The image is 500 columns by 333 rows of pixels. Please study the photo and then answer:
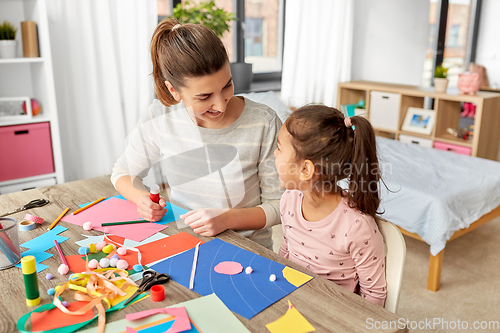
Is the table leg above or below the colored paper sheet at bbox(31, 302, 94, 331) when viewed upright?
below

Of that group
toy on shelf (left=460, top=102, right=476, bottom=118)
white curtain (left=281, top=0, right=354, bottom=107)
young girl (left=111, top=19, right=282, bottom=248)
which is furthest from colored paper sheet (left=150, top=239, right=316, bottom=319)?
toy on shelf (left=460, top=102, right=476, bottom=118)

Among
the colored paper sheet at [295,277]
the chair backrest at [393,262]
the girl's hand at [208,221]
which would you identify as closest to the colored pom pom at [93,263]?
the girl's hand at [208,221]

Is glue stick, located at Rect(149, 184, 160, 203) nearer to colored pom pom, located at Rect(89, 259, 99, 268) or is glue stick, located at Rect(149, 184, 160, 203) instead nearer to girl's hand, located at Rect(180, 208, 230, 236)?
girl's hand, located at Rect(180, 208, 230, 236)

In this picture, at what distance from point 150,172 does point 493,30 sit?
484 centimetres

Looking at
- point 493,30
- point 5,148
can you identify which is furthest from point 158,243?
point 493,30

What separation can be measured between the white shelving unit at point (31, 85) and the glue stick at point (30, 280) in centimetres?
158

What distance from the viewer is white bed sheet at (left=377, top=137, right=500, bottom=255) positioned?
1.89 metres

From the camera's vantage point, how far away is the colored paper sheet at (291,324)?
0.69 meters

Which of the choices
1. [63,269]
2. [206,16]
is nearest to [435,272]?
[63,269]

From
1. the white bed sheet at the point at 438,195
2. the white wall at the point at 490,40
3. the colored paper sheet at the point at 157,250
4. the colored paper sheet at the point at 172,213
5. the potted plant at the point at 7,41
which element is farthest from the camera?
the white wall at the point at 490,40

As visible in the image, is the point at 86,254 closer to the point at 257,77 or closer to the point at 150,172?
the point at 150,172

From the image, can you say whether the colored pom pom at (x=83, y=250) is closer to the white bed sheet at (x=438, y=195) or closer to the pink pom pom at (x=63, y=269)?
the pink pom pom at (x=63, y=269)

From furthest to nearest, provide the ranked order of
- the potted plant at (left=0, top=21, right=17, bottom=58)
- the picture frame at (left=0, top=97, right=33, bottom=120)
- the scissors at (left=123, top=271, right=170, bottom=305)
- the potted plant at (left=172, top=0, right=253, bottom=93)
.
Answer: the potted plant at (left=172, top=0, right=253, bottom=93) → the picture frame at (left=0, top=97, right=33, bottom=120) → the potted plant at (left=0, top=21, right=17, bottom=58) → the scissors at (left=123, top=271, right=170, bottom=305)

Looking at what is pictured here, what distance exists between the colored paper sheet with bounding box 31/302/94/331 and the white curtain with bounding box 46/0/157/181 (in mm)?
1917
